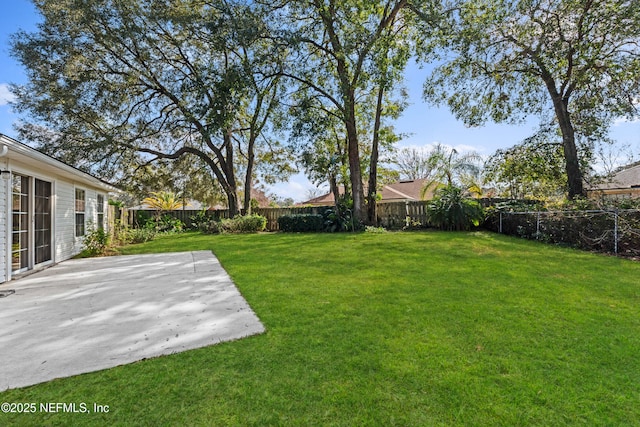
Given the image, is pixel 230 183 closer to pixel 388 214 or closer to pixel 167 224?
pixel 167 224

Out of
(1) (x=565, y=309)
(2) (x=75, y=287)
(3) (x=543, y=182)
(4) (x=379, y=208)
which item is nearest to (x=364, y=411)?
(1) (x=565, y=309)

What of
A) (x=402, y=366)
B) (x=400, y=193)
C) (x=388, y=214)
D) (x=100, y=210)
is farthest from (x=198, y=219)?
(x=402, y=366)

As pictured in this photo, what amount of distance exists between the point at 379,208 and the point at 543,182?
7.03 meters

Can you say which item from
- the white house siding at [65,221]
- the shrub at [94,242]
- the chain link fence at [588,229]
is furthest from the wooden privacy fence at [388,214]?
the white house siding at [65,221]

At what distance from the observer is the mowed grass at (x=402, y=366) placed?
176cm

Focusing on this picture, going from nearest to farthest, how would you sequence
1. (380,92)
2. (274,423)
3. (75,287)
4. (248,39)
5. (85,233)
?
(274,423), (75,287), (85,233), (248,39), (380,92)

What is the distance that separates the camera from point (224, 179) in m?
15.6

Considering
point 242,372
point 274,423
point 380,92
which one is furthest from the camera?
point 380,92

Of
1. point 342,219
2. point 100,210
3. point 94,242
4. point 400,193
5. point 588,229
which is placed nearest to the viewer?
point 588,229

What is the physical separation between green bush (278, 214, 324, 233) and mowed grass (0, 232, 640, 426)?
8.34 meters

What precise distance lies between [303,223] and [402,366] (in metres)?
10.7

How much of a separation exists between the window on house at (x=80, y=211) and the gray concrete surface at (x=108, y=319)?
3.02 meters

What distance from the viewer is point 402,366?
7.22 feet

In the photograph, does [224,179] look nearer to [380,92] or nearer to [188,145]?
[188,145]
